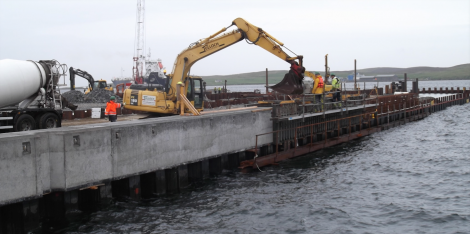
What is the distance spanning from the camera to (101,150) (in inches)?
582

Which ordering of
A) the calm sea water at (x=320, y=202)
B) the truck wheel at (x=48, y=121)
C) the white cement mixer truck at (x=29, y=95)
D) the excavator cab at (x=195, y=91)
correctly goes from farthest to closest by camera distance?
the excavator cab at (x=195, y=91), the truck wheel at (x=48, y=121), the white cement mixer truck at (x=29, y=95), the calm sea water at (x=320, y=202)

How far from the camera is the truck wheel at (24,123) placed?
56.9ft

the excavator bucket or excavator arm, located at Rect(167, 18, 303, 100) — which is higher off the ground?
excavator arm, located at Rect(167, 18, 303, 100)

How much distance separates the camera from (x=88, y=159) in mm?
14305

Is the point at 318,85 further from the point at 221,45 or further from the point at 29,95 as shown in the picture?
the point at 29,95

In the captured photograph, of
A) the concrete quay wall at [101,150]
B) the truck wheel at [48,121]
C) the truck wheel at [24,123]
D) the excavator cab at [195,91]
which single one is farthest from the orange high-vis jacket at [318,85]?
the truck wheel at [24,123]

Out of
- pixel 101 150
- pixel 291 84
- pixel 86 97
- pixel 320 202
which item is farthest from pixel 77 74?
pixel 320 202

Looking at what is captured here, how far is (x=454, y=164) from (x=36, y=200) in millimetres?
20356

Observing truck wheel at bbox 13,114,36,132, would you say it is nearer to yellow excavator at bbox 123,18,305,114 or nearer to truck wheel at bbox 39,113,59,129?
truck wheel at bbox 39,113,59,129

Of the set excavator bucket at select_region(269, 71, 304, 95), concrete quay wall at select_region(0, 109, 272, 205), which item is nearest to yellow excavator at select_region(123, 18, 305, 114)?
excavator bucket at select_region(269, 71, 304, 95)

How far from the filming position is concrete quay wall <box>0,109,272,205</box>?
1250 cm

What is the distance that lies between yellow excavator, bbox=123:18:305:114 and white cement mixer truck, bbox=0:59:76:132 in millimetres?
4457

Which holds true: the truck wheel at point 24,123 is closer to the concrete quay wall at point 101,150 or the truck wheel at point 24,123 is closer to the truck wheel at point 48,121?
the truck wheel at point 48,121

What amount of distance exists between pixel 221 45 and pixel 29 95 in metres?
9.41
